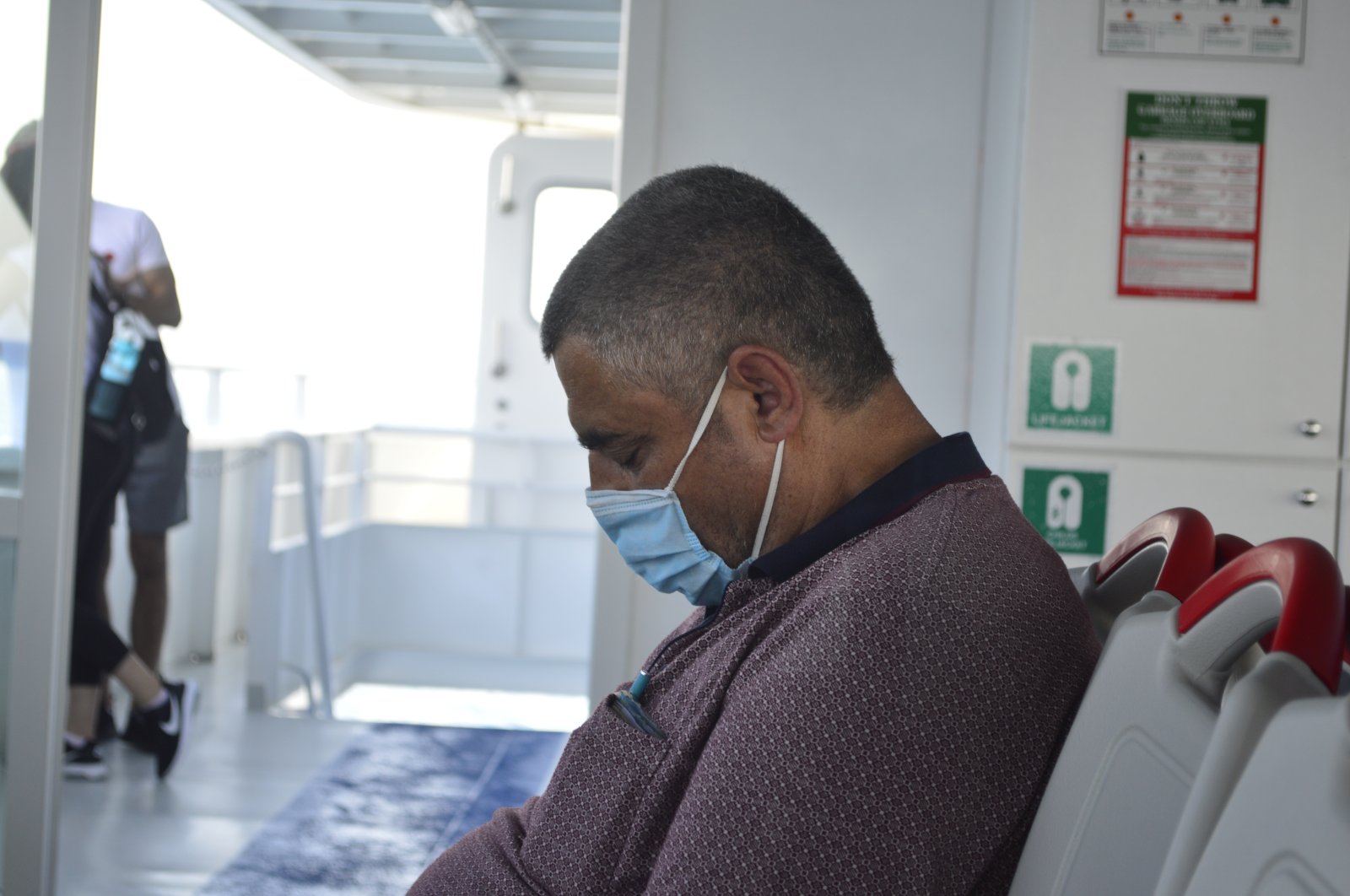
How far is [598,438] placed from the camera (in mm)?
1083

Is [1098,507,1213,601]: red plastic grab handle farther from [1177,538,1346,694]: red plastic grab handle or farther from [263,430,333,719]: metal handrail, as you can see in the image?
[263,430,333,719]: metal handrail

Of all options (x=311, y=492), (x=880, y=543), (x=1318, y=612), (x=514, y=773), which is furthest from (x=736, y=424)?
(x=311, y=492)

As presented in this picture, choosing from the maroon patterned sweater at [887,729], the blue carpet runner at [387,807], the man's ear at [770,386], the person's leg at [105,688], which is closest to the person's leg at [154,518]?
the person's leg at [105,688]

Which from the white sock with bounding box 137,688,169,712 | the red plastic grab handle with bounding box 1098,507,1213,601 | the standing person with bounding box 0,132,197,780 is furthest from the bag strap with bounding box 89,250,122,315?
the red plastic grab handle with bounding box 1098,507,1213,601

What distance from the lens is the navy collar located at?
953mm

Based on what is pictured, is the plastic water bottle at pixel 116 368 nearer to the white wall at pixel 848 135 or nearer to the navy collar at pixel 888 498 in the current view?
the white wall at pixel 848 135

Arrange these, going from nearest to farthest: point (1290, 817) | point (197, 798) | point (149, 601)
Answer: point (1290, 817) → point (197, 798) → point (149, 601)

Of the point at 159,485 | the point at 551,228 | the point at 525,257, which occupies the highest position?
the point at 551,228

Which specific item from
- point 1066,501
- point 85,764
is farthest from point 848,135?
point 85,764

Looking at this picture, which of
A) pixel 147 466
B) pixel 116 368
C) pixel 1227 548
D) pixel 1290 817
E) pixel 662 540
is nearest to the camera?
pixel 1290 817

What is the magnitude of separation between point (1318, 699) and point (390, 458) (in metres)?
7.03

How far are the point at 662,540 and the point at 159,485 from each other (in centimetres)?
285

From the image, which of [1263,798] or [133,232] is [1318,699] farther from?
[133,232]

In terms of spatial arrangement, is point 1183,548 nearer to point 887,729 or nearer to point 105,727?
point 887,729
